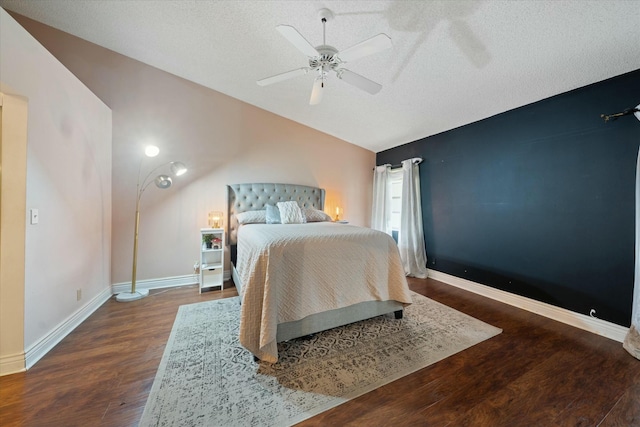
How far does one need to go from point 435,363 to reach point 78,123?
406cm

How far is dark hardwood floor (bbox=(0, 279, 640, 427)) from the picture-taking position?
1.36 m

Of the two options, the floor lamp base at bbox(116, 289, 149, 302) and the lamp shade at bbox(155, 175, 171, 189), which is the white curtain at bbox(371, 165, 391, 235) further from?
the floor lamp base at bbox(116, 289, 149, 302)

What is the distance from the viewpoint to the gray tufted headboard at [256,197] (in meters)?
3.79

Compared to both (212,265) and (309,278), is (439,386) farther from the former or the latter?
(212,265)

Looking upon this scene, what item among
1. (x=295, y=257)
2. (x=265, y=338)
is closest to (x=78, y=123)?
(x=295, y=257)

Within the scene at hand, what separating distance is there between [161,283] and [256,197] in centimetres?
186

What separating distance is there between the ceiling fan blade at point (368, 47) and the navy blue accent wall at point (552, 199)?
2.39 metres

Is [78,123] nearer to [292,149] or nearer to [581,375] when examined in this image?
[292,149]

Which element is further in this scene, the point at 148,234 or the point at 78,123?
the point at 148,234

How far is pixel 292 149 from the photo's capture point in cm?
430

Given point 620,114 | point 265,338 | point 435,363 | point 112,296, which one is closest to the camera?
point 265,338

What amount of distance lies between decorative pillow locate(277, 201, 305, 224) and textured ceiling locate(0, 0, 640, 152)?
1637 mm

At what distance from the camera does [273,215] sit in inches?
142

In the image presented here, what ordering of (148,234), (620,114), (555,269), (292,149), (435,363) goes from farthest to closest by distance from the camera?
(292,149) < (148,234) < (555,269) < (620,114) < (435,363)
